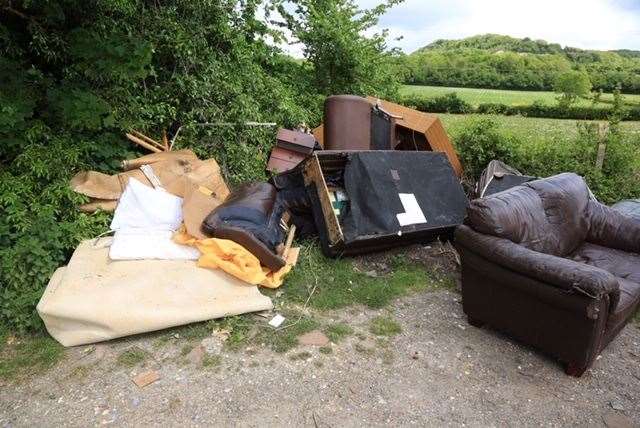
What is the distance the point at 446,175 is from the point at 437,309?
1.67 meters

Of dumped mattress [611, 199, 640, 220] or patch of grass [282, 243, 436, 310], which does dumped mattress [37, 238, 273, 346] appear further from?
dumped mattress [611, 199, 640, 220]

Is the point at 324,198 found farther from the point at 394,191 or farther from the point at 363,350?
the point at 363,350

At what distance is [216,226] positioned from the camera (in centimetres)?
368

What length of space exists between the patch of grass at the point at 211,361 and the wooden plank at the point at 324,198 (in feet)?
5.03

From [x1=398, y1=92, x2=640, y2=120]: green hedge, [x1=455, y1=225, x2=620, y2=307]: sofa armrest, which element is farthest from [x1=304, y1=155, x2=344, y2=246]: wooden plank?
[x1=398, y1=92, x2=640, y2=120]: green hedge

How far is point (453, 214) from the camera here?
15.0 ft

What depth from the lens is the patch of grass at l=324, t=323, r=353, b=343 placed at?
128 inches

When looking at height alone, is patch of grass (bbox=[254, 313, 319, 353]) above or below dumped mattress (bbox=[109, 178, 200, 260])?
below

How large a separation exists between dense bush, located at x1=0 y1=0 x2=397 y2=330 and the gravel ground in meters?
0.80

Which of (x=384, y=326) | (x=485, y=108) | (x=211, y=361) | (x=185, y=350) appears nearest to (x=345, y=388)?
(x=384, y=326)

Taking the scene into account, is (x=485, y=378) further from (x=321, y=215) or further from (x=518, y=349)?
(x=321, y=215)

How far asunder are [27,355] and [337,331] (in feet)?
7.06

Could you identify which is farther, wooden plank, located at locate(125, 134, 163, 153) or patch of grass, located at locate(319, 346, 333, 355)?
wooden plank, located at locate(125, 134, 163, 153)

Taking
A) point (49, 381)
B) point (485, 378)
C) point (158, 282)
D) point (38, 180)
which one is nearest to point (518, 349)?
point (485, 378)
